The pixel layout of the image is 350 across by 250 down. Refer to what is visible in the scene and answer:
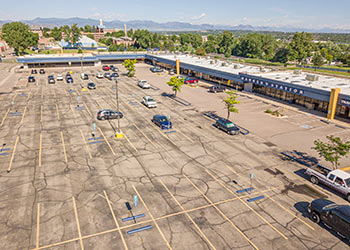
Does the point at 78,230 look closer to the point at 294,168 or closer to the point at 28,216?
the point at 28,216

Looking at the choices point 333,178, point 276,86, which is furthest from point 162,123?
point 276,86

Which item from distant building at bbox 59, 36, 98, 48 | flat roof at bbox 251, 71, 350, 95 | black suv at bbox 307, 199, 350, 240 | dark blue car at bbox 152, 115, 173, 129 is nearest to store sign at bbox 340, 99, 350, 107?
flat roof at bbox 251, 71, 350, 95

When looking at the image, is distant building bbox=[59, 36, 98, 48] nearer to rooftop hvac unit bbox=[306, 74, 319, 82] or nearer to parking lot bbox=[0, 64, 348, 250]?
parking lot bbox=[0, 64, 348, 250]

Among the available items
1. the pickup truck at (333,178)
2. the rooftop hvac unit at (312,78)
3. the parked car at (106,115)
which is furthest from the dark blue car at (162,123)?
the rooftop hvac unit at (312,78)

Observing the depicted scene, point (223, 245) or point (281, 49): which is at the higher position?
point (281, 49)

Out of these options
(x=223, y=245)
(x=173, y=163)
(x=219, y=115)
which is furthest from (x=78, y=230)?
(x=219, y=115)

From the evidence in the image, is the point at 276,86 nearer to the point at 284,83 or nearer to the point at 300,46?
the point at 284,83

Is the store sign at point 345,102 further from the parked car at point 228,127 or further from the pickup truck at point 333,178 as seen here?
the pickup truck at point 333,178
